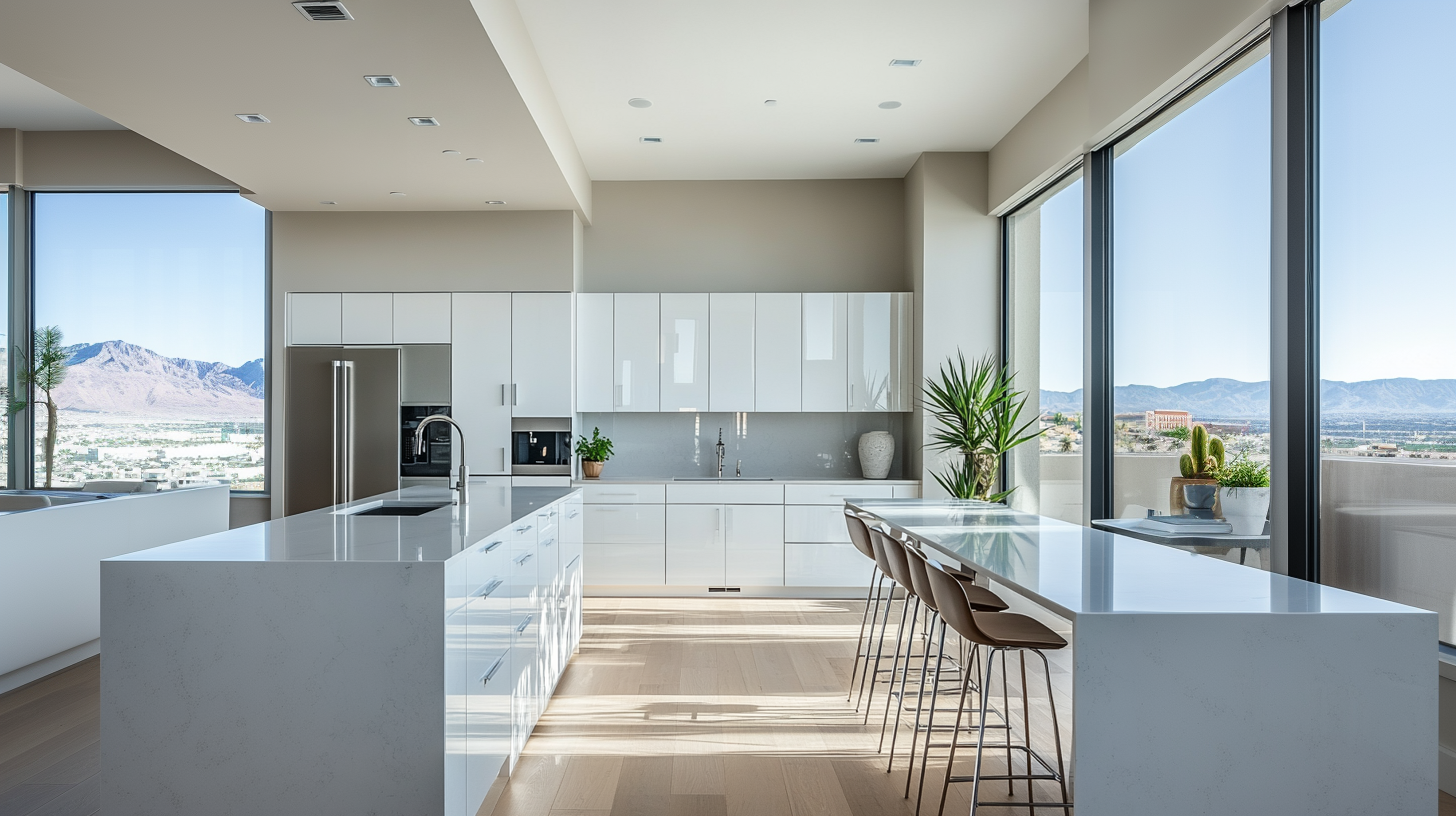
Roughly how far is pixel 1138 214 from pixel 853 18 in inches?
67.0

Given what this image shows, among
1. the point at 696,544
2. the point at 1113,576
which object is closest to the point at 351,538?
the point at 1113,576

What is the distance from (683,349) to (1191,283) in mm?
3550

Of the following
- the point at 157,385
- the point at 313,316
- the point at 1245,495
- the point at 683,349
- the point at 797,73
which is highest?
→ the point at 797,73

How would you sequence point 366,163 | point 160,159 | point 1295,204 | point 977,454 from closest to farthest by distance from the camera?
1. point 1295,204
2. point 366,163
3. point 977,454
4. point 160,159

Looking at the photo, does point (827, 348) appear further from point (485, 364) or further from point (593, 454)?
point (485, 364)

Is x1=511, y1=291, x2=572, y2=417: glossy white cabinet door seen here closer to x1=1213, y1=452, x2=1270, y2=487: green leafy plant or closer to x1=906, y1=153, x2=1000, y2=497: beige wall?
x1=906, y1=153, x2=1000, y2=497: beige wall

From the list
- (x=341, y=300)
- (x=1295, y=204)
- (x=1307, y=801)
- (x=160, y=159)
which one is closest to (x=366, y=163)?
(x=341, y=300)

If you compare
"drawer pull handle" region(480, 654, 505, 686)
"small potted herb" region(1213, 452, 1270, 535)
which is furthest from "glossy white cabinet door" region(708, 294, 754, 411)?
"drawer pull handle" region(480, 654, 505, 686)

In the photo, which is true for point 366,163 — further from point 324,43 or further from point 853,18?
point 853,18

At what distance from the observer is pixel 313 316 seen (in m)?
6.27

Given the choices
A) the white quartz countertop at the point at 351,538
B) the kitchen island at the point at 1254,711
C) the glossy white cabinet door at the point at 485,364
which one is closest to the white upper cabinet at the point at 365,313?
the glossy white cabinet door at the point at 485,364

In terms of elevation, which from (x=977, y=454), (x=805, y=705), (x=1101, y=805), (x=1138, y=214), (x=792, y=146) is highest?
(x=792, y=146)

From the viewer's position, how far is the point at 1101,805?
6.17 ft

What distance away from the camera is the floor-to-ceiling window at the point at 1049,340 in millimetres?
5090
